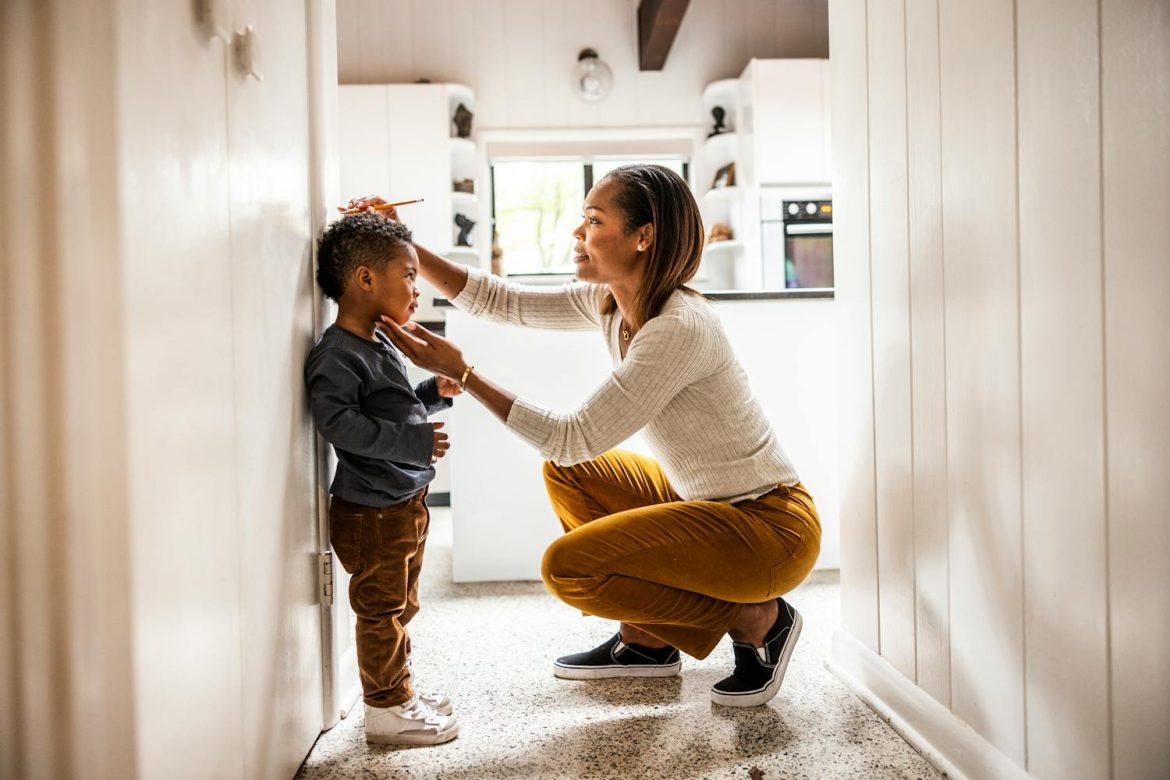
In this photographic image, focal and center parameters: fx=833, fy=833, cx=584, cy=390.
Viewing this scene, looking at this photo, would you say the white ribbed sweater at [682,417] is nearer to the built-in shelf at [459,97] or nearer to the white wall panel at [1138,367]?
the white wall panel at [1138,367]

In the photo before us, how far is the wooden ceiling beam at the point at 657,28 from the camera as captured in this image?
4.45 meters

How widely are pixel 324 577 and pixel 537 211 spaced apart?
411 centimetres

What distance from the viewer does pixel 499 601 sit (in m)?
2.29

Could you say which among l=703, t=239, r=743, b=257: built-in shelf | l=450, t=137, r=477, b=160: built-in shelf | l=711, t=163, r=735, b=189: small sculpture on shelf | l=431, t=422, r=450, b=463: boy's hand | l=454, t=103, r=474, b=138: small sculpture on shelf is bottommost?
l=431, t=422, r=450, b=463: boy's hand

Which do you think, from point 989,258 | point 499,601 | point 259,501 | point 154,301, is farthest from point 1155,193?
point 499,601

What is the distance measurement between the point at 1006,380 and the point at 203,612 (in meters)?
1.02

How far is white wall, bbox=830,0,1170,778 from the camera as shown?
2.76ft

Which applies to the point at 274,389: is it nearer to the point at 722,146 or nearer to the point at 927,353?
the point at 927,353

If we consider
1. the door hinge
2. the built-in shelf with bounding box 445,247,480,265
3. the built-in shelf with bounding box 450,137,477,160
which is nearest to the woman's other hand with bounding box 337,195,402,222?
the door hinge

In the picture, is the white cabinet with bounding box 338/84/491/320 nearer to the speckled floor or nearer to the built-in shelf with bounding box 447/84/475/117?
the built-in shelf with bounding box 447/84/475/117

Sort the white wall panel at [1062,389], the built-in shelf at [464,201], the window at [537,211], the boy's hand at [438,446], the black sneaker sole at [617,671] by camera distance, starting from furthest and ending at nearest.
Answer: the window at [537,211]
the built-in shelf at [464,201]
the black sneaker sole at [617,671]
the boy's hand at [438,446]
the white wall panel at [1062,389]

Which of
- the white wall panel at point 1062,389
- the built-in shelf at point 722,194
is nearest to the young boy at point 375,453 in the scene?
the white wall panel at point 1062,389

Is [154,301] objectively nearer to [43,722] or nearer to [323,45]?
[43,722]

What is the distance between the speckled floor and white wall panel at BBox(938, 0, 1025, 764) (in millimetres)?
228
